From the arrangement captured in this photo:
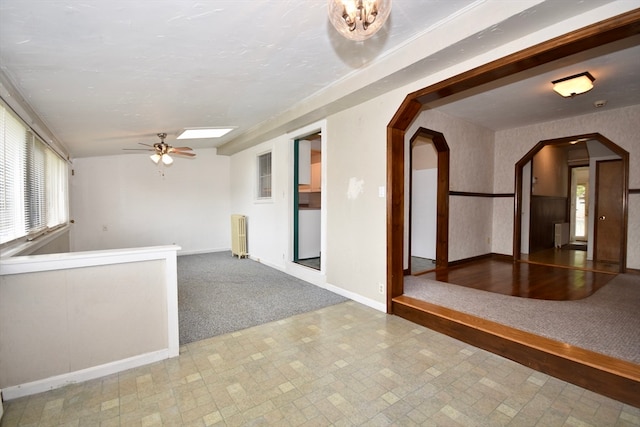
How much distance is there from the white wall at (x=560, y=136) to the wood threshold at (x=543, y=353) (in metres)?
3.79

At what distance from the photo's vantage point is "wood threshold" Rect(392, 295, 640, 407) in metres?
1.81

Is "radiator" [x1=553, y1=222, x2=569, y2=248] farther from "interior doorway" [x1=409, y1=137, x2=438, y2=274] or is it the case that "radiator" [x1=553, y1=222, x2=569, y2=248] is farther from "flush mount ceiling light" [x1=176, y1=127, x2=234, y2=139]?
"flush mount ceiling light" [x1=176, y1=127, x2=234, y2=139]

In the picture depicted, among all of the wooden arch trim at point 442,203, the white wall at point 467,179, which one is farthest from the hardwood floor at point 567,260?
the wooden arch trim at point 442,203

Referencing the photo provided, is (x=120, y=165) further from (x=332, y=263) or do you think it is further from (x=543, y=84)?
(x=543, y=84)

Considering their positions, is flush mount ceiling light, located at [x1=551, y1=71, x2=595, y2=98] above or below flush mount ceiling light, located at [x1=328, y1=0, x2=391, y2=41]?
above

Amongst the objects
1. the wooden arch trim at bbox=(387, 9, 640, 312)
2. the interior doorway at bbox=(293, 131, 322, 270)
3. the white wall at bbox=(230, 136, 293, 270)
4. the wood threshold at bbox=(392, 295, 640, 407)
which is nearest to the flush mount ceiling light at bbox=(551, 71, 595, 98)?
the wooden arch trim at bbox=(387, 9, 640, 312)

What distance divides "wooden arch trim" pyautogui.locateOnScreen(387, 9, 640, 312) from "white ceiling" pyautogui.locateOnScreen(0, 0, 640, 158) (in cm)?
14

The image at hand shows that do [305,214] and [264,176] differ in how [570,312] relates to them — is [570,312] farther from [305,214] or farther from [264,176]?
[264,176]

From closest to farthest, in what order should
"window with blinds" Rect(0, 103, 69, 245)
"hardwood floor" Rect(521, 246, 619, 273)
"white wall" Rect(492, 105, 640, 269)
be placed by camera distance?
"window with blinds" Rect(0, 103, 69, 245) → "white wall" Rect(492, 105, 640, 269) → "hardwood floor" Rect(521, 246, 619, 273)

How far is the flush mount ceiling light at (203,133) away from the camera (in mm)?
4592

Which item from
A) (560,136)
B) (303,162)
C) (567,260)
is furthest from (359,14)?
(567,260)

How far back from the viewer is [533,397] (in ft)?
6.02

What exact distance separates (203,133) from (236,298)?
2912 millimetres

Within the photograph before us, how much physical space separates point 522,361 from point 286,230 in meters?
3.69
